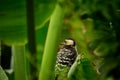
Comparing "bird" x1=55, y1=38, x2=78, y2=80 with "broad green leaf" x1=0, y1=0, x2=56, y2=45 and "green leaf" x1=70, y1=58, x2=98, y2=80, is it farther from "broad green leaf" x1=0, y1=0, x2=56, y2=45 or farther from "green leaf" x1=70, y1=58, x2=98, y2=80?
"broad green leaf" x1=0, y1=0, x2=56, y2=45

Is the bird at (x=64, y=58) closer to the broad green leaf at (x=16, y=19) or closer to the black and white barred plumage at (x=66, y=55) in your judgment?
the black and white barred plumage at (x=66, y=55)

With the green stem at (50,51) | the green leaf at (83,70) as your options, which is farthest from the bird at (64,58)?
the green stem at (50,51)

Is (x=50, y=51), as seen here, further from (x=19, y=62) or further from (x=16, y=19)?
(x=19, y=62)

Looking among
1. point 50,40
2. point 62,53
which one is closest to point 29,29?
point 50,40

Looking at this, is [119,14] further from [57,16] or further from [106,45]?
[57,16]

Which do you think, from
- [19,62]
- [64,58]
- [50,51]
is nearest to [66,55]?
[64,58]

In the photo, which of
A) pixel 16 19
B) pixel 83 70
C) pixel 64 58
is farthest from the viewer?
pixel 64 58
